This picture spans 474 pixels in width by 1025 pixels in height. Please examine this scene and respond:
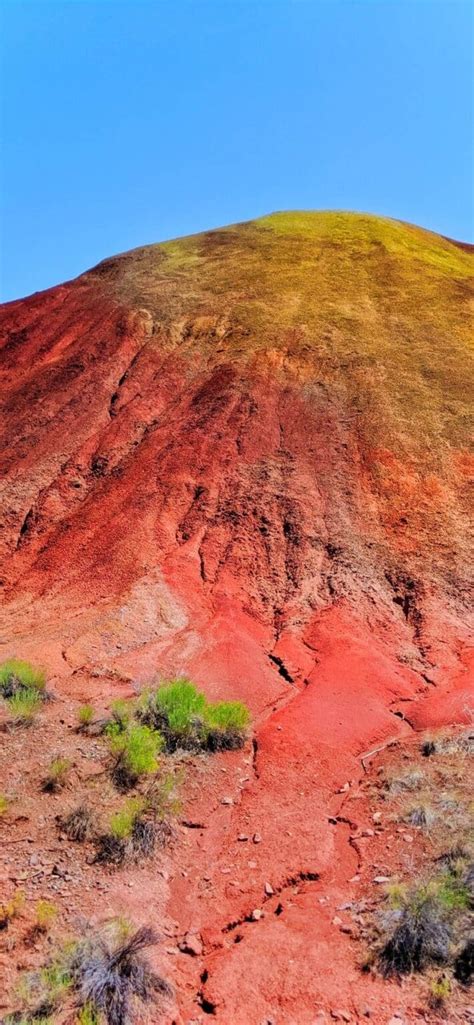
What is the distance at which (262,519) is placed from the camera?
47.4 feet

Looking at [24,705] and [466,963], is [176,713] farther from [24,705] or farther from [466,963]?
[466,963]

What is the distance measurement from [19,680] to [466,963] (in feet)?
20.1

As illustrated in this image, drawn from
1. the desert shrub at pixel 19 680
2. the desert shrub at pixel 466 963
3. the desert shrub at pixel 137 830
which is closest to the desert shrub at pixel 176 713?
the desert shrub at pixel 137 830

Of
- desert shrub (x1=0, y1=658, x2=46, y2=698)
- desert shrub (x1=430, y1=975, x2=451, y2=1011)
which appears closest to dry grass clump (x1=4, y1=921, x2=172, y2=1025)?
desert shrub (x1=430, y1=975, x2=451, y2=1011)

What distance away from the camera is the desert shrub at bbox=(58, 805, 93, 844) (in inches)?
247

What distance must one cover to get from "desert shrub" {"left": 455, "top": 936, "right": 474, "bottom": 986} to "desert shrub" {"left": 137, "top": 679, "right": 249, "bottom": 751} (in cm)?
387

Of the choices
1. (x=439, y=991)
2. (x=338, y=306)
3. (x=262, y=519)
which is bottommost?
(x=439, y=991)

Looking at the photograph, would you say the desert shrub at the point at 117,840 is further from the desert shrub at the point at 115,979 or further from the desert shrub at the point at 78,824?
the desert shrub at the point at 115,979

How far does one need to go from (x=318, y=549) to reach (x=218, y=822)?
7.41 metres

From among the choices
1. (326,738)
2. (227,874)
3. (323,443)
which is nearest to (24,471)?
(323,443)

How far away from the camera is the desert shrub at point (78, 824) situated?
6.27 meters

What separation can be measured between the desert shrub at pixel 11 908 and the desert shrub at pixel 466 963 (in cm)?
326

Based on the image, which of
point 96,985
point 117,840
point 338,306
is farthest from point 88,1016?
point 338,306

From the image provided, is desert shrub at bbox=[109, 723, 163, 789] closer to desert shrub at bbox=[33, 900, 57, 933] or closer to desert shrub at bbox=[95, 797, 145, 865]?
desert shrub at bbox=[95, 797, 145, 865]
